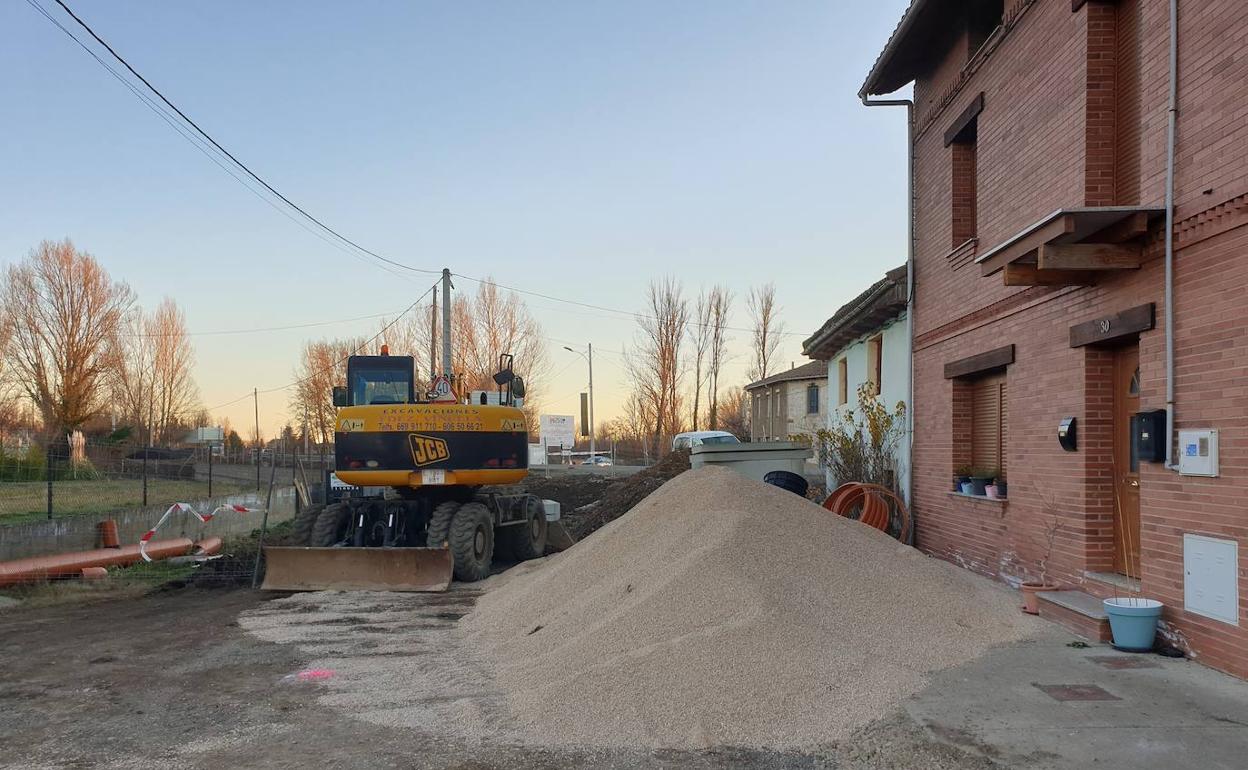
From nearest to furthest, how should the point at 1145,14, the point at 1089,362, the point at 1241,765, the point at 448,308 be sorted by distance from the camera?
the point at 1241,765
the point at 1145,14
the point at 1089,362
the point at 448,308

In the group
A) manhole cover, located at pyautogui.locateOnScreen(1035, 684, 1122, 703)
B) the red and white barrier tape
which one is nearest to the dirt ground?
manhole cover, located at pyautogui.locateOnScreen(1035, 684, 1122, 703)

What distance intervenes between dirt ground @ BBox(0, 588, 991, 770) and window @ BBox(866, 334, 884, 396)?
8.91 meters

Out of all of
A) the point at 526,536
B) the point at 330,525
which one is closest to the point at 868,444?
the point at 526,536

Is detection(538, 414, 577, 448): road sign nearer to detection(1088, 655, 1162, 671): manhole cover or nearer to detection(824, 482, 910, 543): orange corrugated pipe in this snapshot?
detection(824, 482, 910, 543): orange corrugated pipe

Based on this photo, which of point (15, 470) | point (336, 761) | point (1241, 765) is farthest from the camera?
point (15, 470)

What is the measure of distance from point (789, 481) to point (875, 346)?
278cm

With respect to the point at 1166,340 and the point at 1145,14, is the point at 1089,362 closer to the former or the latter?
the point at 1166,340

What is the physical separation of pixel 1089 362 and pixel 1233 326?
6.68 ft

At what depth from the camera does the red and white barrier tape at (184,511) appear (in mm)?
14391

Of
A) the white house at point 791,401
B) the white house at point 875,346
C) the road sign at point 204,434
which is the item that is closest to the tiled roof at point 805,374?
the white house at point 791,401

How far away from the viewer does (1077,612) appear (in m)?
7.32

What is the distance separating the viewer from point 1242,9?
607cm

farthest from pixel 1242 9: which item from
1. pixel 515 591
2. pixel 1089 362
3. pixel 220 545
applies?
pixel 220 545

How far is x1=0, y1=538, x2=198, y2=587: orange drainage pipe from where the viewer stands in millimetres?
11998
